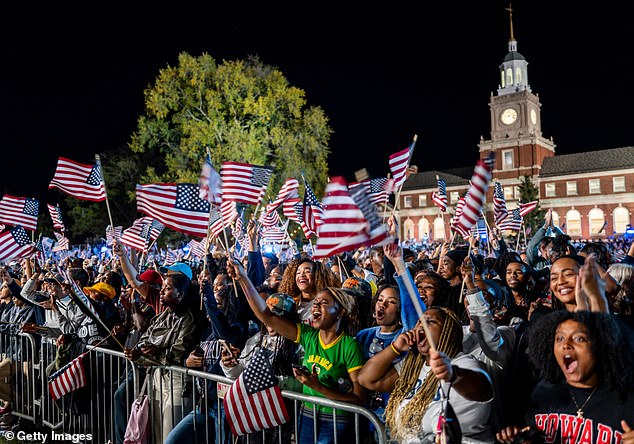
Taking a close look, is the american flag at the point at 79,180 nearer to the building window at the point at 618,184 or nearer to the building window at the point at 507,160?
the building window at the point at 618,184

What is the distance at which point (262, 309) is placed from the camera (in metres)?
4.52

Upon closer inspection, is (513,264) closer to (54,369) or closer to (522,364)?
(522,364)

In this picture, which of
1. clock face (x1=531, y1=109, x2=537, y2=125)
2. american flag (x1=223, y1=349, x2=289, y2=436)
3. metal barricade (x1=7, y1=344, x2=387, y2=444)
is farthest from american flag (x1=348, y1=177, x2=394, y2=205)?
clock face (x1=531, y1=109, x2=537, y2=125)

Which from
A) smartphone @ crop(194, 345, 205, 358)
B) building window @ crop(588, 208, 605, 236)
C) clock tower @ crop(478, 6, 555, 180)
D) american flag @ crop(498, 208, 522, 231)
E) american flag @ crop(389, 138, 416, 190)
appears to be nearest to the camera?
smartphone @ crop(194, 345, 205, 358)

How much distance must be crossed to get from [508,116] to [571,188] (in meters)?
11.6

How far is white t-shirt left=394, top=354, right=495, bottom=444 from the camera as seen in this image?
3.21 m

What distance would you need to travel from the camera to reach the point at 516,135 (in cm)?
6956

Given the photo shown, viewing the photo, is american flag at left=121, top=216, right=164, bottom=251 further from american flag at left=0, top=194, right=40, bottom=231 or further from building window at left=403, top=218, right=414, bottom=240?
building window at left=403, top=218, right=414, bottom=240

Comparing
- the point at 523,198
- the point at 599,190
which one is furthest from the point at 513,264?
the point at 599,190

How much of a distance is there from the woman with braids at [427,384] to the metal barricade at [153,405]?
0.21 m

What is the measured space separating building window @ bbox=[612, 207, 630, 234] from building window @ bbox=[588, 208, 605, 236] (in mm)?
1314

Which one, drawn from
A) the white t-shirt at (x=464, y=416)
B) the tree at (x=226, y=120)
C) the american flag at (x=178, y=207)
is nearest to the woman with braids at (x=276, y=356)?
the white t-shirt at (x=464, y=416)

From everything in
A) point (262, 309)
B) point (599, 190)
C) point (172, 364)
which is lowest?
point (172, 364)

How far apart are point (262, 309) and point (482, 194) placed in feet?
6.81
